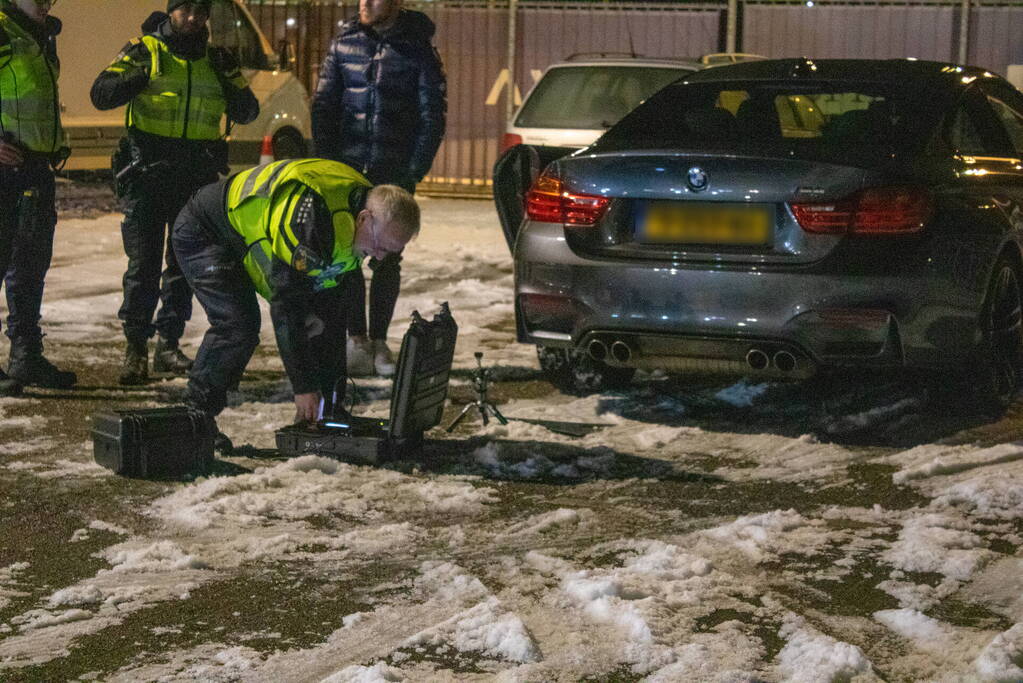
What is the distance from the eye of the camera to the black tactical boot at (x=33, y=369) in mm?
7109

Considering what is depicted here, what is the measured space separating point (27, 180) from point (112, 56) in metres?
9.15

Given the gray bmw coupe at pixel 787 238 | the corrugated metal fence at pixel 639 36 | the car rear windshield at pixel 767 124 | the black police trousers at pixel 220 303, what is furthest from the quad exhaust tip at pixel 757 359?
the corrugated metal fence at pixel 639 36

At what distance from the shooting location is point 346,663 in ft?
12.7

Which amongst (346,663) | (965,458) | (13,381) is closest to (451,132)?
(13,381)

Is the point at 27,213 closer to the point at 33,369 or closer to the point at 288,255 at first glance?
the point at 33,369

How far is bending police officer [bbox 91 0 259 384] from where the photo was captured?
23.6ft

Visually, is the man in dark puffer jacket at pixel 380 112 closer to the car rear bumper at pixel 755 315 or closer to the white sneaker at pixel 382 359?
the white sneaker at pixel 382 359

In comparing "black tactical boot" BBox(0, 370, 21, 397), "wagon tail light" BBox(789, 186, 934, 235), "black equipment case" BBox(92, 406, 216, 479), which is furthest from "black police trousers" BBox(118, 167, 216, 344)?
"wagon tail light" BBox(789, 186, 934, 235)

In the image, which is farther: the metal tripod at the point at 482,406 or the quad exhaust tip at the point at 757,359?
the metal tripod at the point at 482,406

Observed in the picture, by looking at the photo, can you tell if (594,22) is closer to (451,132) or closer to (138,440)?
(451,132)

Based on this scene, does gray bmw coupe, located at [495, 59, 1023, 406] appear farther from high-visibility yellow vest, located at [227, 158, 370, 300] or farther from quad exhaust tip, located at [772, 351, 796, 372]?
high-visibility yellow vest, located at [227, 158, 370, 300]

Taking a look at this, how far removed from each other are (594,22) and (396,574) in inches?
584

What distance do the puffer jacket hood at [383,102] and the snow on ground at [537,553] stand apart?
4.35ft

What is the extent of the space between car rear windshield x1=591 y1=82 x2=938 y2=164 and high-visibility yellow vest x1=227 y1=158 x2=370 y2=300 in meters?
1.38
